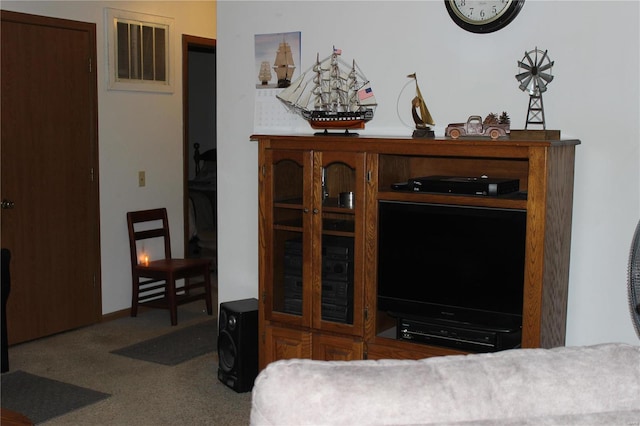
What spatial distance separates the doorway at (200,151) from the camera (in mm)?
6152

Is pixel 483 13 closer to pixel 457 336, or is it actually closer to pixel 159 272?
pixel 457 336

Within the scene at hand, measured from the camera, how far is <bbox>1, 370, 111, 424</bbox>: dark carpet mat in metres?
3.79

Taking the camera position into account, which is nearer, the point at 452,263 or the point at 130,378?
the point at 452,263

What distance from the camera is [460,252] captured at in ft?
10.7

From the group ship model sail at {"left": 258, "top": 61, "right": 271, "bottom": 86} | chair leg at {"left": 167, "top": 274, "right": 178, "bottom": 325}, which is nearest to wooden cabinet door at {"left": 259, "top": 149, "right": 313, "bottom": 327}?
ship model sail at {"left": 258, "top": 61, "right": 271, "bottom": 86}

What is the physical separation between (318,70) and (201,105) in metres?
5.31

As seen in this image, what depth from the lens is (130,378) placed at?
4.29 metres

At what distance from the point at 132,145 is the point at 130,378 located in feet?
6.59

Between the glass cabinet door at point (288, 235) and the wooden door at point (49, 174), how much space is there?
6.40 feet

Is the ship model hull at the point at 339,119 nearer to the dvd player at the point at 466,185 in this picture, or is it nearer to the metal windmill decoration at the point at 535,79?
the dvd player at the point at 466,185

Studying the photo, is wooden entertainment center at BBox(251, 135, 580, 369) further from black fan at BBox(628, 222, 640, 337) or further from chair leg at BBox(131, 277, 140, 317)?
chair leg at BBox(131, 277, 140, 317)

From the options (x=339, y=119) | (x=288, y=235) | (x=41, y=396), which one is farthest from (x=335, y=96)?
(x=41, y=396)

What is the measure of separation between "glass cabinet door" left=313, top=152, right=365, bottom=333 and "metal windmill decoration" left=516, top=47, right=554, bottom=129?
32.4 inches

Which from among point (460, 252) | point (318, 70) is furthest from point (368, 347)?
point (318, 70)
